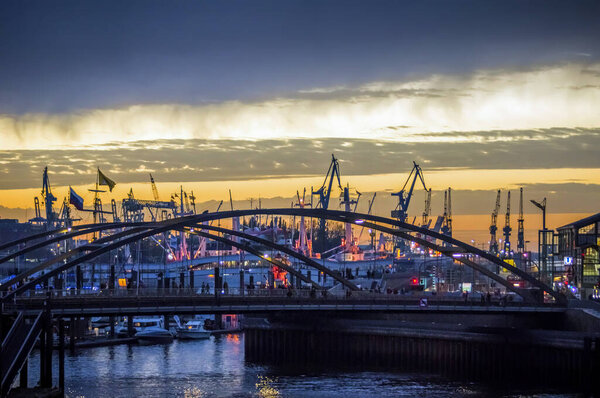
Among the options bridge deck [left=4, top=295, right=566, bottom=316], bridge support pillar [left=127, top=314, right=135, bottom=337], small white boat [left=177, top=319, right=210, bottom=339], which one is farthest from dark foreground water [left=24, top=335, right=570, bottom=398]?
small white boat [left=177, top=319, right=210, bottom=339]

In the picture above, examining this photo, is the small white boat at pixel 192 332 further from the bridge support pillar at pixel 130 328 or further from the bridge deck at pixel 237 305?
the bridge deck at pixel 237 305

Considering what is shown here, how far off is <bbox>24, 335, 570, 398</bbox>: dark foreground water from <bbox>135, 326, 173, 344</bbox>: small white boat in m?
13.6

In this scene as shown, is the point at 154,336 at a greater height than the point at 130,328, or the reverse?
the point at 130,328

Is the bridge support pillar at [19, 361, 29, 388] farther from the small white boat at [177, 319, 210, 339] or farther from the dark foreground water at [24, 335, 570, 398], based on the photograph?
the small white boat at [177, 319, 210, 339]

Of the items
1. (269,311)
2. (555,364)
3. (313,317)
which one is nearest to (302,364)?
(313,317)

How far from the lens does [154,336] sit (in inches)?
4793

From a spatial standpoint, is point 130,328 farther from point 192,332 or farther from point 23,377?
point 23,377

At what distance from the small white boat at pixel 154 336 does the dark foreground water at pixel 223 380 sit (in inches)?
536

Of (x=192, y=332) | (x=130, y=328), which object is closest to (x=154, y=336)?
(x=130, y=328)

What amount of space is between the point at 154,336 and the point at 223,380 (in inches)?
1431

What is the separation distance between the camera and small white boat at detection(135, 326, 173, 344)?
121 m

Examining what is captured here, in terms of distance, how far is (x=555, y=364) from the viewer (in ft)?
267

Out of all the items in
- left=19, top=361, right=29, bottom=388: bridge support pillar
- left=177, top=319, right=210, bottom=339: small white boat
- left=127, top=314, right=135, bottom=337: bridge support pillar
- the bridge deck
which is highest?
the bridge deck

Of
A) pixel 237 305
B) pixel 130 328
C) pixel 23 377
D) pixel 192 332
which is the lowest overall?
pixel 192 332
